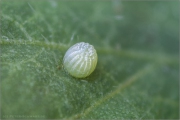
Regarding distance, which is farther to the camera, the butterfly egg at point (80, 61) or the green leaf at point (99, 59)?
the butterfly egg at point (80, 61)

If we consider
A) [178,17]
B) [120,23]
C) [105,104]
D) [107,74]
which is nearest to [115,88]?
[107,74]

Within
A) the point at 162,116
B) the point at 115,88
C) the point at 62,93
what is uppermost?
the point at 62,93

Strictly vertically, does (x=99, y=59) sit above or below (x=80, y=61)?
below

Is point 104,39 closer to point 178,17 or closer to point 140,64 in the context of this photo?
point 140,64

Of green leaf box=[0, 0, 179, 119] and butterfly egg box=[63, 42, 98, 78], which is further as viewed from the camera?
butterfly egg box=[63, 42, 98, 78]
